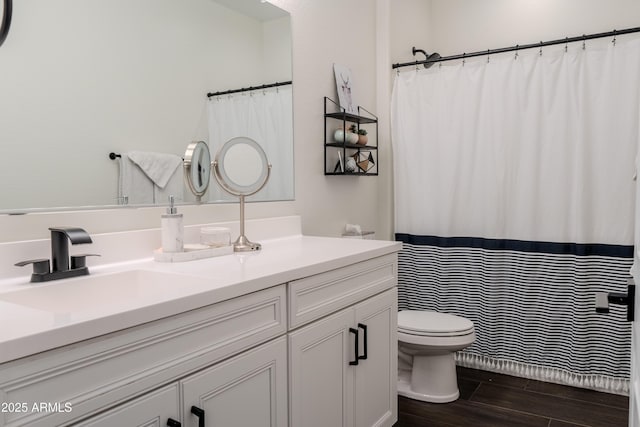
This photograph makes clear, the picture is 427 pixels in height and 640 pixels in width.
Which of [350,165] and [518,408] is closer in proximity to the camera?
[518,408]

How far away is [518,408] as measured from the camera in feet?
7.81

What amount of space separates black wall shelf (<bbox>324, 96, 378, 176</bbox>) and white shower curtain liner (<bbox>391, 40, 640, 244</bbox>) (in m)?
0.27

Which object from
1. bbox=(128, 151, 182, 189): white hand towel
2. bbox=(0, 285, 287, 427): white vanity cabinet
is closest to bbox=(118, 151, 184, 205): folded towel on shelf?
bbox=(128, 151, 182, 189): white hand towel

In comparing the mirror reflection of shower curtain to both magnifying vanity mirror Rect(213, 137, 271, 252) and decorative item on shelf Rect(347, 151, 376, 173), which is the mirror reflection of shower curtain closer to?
magnifying vanity mirror Rect(213, 137, 271, 252)

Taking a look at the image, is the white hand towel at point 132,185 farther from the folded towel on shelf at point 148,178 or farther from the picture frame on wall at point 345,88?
the picture frame on wall at point 345,88

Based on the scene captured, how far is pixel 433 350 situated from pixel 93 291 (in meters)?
1.68

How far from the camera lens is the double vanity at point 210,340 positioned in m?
0.84

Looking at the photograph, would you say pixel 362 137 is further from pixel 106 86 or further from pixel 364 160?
pixel 106 86

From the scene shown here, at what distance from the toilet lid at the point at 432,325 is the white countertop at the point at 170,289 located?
0.63 meters

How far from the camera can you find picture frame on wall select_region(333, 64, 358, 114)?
103 inches

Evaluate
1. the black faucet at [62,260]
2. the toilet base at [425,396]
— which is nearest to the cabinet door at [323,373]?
the black faucet at [62,260]

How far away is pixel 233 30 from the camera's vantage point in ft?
6.66

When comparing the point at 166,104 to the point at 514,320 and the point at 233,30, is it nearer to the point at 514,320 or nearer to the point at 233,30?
the point at 233,30

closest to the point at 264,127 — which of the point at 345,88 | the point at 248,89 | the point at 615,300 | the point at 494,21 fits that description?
the point at 248,89
